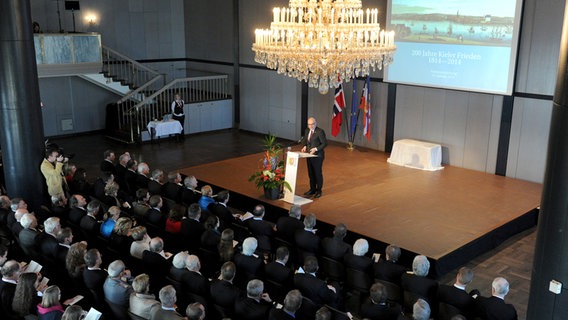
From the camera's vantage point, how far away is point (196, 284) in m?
5.54

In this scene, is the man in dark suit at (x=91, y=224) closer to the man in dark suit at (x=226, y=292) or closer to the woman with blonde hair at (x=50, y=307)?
the woman with blonde hair at (x=50, y=307)

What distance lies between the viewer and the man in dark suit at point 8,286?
536 centimetres

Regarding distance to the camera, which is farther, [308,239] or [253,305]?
[308,239]

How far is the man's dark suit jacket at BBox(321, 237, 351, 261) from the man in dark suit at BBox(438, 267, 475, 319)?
136 centimetres

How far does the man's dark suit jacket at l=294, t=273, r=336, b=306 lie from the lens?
5.57 m

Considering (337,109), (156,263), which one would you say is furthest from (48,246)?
(337,109)

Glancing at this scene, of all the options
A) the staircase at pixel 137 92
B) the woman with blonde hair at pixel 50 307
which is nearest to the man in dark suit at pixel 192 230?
the woman with blonde hair at pixel 50 307

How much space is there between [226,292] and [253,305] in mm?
332

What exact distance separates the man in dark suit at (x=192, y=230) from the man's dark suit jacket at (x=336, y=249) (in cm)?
157

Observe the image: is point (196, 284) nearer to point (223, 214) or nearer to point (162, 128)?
point (223, 214)

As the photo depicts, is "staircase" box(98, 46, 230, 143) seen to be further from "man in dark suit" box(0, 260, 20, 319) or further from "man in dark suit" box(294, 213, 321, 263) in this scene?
"man in dark suit" box(0, 260, 20, 319)

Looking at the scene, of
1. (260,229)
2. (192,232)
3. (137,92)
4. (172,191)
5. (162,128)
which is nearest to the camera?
(192,232)

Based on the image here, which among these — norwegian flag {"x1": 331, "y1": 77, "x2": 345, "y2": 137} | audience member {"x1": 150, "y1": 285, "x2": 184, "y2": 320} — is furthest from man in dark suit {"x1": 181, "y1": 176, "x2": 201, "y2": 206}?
norwegian flag {"x1": 331, "y1": 77, "x2": 345, "y2": 137}

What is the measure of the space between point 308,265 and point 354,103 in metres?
8.43
